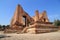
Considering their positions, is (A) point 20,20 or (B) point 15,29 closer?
(B) point 15,29

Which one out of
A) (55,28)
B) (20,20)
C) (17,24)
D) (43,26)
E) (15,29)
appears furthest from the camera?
(20,20)

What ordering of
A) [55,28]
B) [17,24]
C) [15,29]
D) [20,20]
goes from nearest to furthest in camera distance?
→ 1. [55,28]
2. [15,29]
3. [17,24]
4. [20,20]

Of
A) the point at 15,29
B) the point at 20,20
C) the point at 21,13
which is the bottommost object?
the point at 15,29

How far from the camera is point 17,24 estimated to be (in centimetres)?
3859

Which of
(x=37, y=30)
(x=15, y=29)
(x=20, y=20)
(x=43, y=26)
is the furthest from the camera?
(x=20, y=20)

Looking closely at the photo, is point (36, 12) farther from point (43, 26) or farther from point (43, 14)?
point (43, 26)

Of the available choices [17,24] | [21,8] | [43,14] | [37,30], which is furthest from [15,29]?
[43,14]

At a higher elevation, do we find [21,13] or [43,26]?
[21,13]

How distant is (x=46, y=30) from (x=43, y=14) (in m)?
26.8

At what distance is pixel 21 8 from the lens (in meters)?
42.1

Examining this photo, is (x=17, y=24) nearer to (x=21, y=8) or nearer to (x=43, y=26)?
(x=21, y=8)

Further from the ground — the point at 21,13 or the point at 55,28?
the point at 21,13

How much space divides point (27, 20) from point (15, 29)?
978cm

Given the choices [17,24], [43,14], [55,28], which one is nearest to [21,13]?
[17,24]
